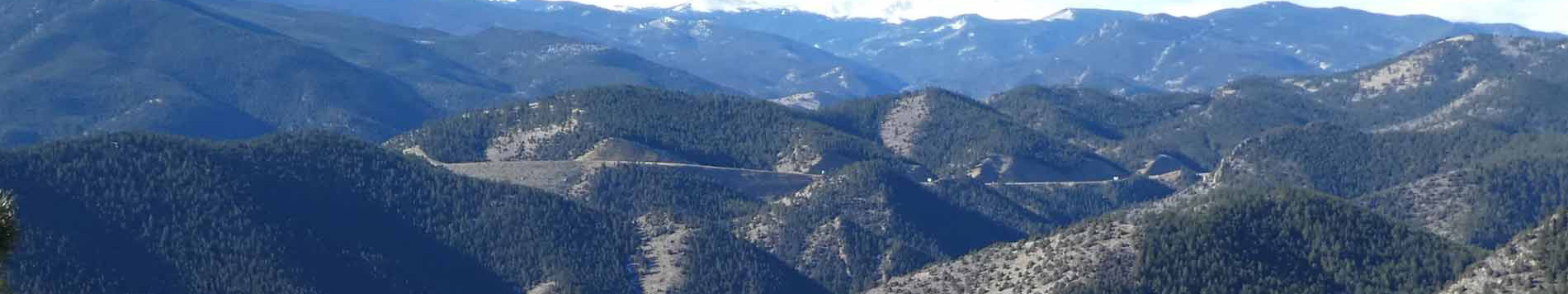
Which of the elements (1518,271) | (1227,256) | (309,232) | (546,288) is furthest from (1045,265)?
(309,232)

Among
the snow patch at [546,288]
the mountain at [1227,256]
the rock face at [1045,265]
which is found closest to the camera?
the rock face at [1045,265]

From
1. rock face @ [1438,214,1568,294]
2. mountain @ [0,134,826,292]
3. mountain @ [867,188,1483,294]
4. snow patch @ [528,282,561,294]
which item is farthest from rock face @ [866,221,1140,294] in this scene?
mountain @ [0,134,826,292]

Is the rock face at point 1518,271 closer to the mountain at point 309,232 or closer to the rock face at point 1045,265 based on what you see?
the rock face at point 1045,265

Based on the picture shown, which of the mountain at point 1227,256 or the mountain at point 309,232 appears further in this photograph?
the mountain at point 309,232

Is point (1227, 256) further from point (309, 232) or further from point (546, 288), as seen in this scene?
point (309, 232)

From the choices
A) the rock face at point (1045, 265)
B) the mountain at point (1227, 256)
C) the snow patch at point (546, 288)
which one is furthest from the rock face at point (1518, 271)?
the snow patch at point (546, 288)

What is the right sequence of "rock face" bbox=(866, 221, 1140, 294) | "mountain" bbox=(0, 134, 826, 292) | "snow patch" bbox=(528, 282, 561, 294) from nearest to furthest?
"rock face" bbox=(866, 221, 1140, 294) < "mountain" bbox=(0, 134, 826, 292) < "snow patch" bbox=(528, 282, 561, 294)

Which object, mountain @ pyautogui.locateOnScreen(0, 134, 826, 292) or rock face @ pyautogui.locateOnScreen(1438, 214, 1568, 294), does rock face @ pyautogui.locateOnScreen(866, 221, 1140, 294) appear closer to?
rock face @ pyautogui.locateOnScreen(1438, 214, 1568, 294)
